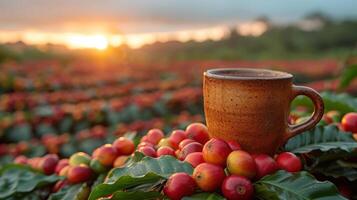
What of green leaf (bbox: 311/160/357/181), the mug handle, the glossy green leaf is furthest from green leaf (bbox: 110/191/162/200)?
green leaf (bbox: 311/160/357/181)

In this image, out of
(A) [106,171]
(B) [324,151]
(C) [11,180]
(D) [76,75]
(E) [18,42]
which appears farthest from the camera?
(E) [18,42]

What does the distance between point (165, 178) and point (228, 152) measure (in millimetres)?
181

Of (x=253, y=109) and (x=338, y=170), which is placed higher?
(x=253, y=109)

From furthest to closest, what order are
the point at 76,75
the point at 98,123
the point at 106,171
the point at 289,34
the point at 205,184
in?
the point at 289,34 → the point at 76,75 → the point at 98,123 → the point at 106,171 → the point at 205,184

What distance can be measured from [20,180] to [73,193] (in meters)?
0.29

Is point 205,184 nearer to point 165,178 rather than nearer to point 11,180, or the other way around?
point 165,178

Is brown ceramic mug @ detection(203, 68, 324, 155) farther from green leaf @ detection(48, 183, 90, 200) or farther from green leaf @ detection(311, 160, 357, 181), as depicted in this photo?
green leaf @ detection(48, 183, 90, 200)

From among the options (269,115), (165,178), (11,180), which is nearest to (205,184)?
(165,178)

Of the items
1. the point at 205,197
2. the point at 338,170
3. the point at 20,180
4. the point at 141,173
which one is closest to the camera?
the point at 205,197

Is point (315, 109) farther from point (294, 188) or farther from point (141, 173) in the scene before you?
point (141, 173)

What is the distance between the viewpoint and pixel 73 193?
1.49 m

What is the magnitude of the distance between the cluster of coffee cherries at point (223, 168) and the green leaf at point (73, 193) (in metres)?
0.38

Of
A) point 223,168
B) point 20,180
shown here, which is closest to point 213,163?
point 223,168

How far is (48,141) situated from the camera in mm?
4109
